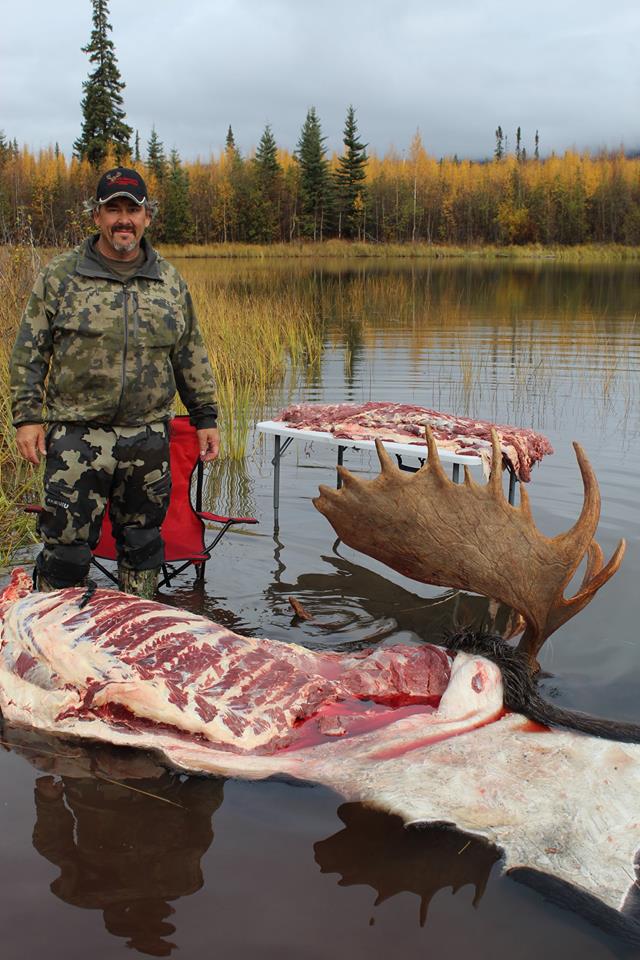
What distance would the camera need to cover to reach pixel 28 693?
3.18m

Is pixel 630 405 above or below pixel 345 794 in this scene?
above

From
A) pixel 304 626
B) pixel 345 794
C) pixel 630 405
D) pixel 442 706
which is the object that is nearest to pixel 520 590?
pixel 442 706

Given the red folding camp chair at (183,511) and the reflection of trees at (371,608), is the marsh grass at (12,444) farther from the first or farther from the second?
the reflection of trees at (371,608)

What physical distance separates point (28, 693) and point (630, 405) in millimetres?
7776

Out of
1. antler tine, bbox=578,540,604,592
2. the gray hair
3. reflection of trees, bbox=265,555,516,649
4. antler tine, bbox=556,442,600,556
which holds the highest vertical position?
the gray hair

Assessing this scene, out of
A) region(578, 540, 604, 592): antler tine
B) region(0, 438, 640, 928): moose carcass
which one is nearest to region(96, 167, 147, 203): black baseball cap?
region(0, 438, 640, 928): moose carcass

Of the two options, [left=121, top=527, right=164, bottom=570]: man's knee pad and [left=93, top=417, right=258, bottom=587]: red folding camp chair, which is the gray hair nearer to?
[left=93, top=417, right=258, bottom=587]: red folding camp chair

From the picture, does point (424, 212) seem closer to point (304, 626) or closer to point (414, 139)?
point (414, 139)

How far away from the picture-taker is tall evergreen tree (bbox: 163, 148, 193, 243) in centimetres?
5612

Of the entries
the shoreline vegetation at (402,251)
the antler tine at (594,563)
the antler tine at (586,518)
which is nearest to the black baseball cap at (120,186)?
the antler tine at (586,518)

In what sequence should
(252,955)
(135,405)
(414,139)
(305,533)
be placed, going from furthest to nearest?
(414,139)
(305,533)
(135,405)
(252,955)

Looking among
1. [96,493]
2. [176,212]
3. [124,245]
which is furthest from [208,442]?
[176,212]

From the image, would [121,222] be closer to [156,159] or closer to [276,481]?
[276,481]

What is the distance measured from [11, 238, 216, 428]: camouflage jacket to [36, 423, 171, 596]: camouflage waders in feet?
0.27
